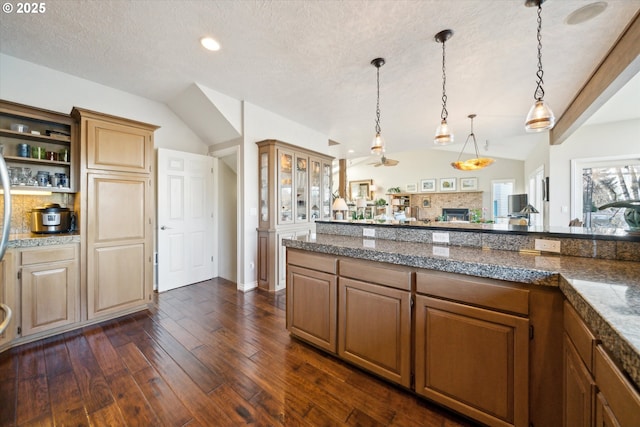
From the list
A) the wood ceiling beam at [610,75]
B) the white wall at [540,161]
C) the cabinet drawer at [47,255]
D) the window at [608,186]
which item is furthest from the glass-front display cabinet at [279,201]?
the window at [608,186]

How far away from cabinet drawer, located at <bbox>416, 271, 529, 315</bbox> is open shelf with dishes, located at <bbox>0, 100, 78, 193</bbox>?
3564 millimetres

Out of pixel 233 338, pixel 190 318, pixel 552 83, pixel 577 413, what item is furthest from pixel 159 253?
pixel 552 83

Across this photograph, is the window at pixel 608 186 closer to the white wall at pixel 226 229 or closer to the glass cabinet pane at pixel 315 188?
the glass cabinet pane at pixel 315 188

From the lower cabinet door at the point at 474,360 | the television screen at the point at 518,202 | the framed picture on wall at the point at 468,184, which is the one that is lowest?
the lower cabinet door at the point at 474,360

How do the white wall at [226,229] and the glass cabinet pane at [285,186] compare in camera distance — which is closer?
the glass cabinet pane at [285,186]

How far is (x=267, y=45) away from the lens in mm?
2379

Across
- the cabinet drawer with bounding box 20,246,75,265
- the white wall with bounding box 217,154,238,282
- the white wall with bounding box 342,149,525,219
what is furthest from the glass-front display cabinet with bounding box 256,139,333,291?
the white wall with bounding box 342,149,525,219

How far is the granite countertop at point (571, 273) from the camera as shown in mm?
699

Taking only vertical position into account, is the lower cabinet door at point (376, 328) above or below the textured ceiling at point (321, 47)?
below

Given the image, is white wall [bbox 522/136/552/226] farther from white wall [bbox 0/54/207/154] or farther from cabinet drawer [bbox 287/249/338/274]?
white wall [bbox 0/54/207/154]

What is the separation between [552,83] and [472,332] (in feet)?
11.8

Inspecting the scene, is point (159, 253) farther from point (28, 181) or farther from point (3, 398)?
point (3, 398)

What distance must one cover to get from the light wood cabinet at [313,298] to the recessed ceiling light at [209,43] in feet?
6.89

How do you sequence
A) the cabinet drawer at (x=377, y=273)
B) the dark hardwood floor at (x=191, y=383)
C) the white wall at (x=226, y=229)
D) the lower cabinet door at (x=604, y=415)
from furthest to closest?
the white wall at (x=226, y=229) < the cabinet drawer at (x=377, y=273) < the dark hardwood floor at (x=191, y=383) < the lower cabinet door at (x=604, y=415)
